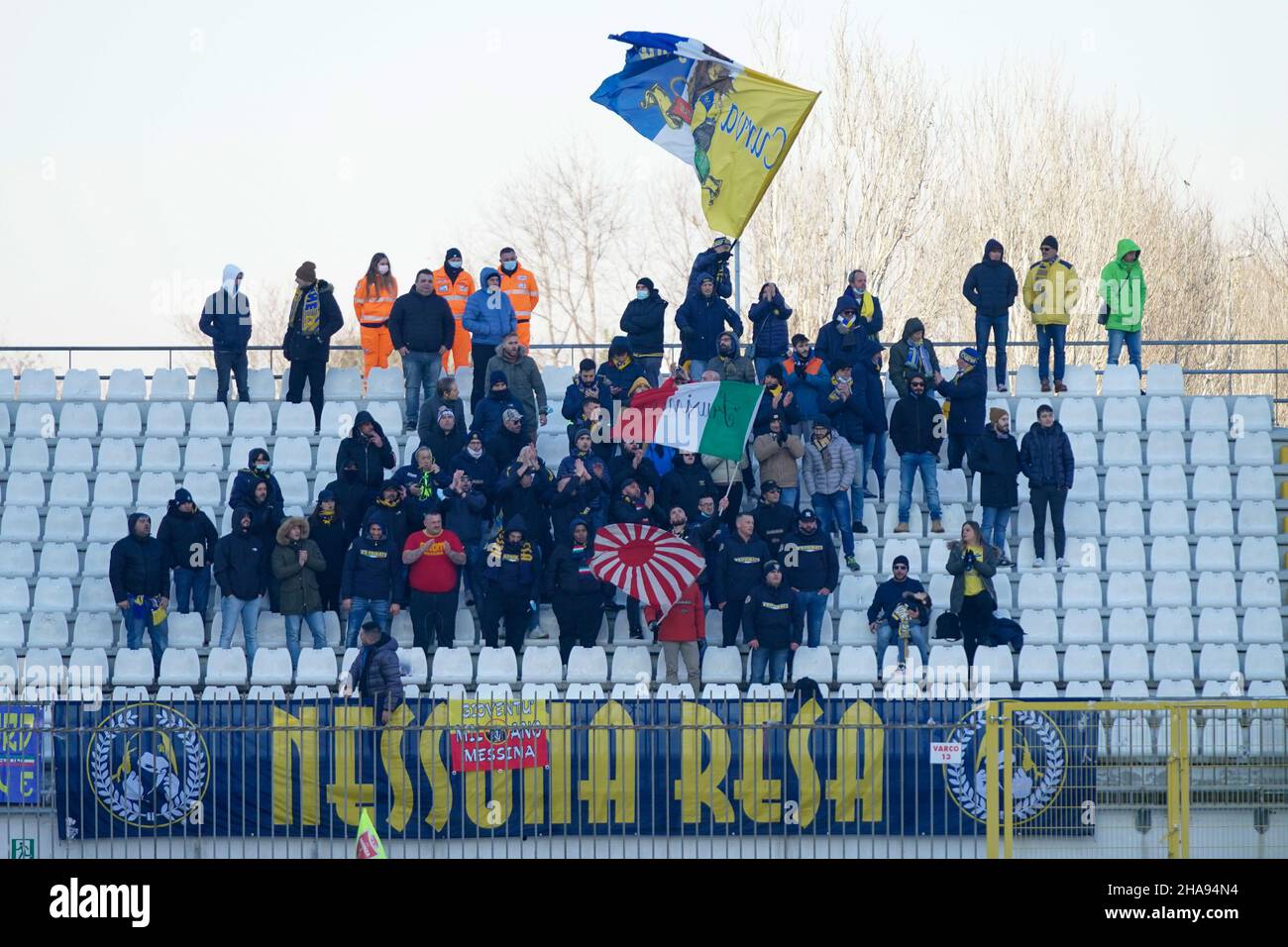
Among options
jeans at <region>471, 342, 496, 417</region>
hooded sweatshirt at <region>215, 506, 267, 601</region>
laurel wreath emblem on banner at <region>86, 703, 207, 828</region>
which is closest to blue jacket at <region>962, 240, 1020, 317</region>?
jeans at <region>471, 342, 496, 417</region>

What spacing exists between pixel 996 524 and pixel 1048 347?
3061 mm

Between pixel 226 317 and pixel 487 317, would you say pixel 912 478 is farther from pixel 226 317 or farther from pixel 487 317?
pixel 226 317

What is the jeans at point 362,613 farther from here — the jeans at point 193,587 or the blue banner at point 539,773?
the blue banner at point 539,773

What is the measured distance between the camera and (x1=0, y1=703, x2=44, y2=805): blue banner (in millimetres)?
17859

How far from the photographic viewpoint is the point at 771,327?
881 inches

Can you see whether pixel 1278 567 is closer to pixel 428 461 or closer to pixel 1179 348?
pixel 428 461

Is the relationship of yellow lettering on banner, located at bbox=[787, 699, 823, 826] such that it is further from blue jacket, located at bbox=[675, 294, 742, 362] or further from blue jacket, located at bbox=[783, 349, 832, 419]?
blue jacket, located at bbox=[675, 294, 742, 362]

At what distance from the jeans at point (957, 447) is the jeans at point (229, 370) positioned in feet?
26.1

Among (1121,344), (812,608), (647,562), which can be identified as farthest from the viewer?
(1121,344)

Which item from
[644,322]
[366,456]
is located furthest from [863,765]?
[644,322]

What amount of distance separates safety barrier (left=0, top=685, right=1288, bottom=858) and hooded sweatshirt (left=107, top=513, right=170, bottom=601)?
7.61ft
